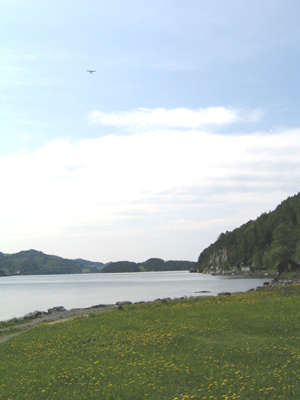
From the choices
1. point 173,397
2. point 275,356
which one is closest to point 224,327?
point 275,356

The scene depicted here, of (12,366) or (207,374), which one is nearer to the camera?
(207,374)

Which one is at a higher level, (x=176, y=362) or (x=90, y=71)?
(x=90, y=71)

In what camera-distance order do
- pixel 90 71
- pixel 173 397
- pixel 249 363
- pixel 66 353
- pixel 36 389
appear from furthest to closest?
1. pixel 90 71
2. pixel 66 353
3. pixel 249 363
4. pixel 36 389
5. pixel 173 397

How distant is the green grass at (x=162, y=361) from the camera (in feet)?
40.4

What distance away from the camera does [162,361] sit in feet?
51.9

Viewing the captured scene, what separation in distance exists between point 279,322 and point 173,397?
14.7 m

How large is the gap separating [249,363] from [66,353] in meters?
9.59

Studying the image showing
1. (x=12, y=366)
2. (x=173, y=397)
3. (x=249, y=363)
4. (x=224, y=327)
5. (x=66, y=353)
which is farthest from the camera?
(x=224, y=327)

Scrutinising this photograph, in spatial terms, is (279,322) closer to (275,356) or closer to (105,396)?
(275,356)

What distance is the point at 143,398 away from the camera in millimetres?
11781

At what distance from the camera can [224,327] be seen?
2347cm

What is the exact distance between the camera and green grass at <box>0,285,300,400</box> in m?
12.3

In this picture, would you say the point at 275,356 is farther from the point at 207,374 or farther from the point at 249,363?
the point at 207,374

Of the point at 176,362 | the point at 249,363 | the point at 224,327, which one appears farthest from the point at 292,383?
the point at 224,327
